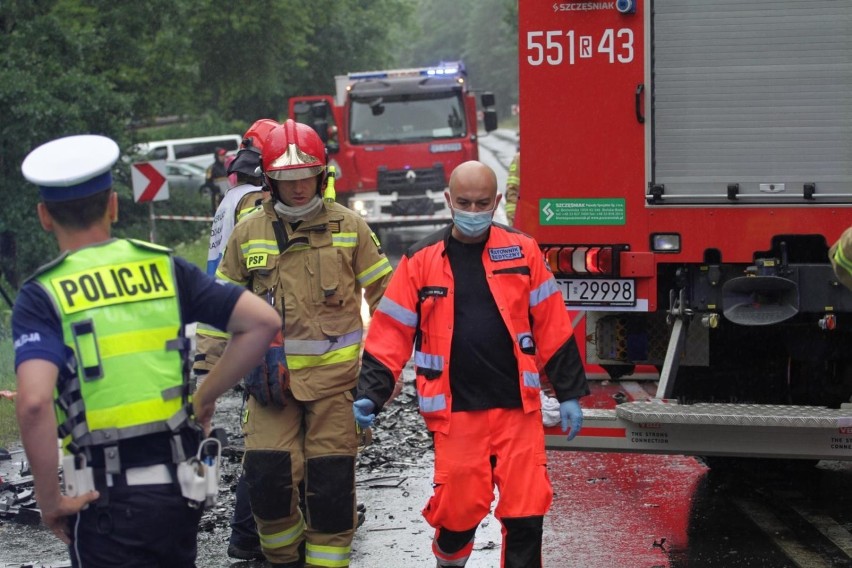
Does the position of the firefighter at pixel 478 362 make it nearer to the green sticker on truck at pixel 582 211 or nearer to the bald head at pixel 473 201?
the bald head at pixel 473 201

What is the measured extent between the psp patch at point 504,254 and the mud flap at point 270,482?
118 centimetres

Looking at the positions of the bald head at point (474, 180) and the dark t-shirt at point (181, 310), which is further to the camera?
the bald head at point (474, 180)

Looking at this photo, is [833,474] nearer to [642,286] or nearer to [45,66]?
[642,286]

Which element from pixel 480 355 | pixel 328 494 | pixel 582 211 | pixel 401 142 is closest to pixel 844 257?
pixel 480 355

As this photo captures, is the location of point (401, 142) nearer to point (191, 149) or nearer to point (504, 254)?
point (504, 254)

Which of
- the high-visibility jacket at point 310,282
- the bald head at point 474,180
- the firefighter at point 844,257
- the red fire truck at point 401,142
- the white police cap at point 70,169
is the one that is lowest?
the red fire truck at point 401,142

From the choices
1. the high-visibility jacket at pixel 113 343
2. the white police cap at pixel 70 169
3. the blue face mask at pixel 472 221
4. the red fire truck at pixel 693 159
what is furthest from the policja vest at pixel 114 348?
the red fire truck at pixel 693 159

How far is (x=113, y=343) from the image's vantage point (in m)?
3.52

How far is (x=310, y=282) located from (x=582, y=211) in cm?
166

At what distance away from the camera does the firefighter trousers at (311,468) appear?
217 inches

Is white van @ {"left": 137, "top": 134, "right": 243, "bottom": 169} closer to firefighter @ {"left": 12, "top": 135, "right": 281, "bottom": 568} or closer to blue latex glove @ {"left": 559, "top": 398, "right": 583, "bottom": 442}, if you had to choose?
blue latex glove @ {"left": 559, "top": 398, "right": 583, "bottom": 442}

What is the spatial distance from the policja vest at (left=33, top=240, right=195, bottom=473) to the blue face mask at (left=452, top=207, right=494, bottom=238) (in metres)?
1.75

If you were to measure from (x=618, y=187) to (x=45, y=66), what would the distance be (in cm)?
1645

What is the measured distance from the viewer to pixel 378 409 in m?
5.22
